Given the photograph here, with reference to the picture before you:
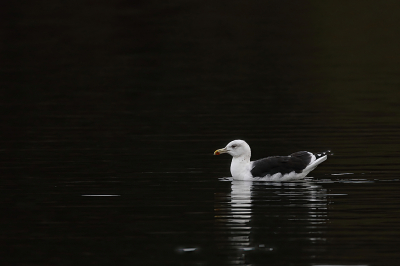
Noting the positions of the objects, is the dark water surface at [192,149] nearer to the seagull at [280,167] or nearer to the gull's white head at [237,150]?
the seagull at [280,167]

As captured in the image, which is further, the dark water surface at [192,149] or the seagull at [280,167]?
the seagull at [280,167]

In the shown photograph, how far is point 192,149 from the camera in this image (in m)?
25.2

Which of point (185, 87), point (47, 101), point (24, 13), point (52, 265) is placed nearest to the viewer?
point (52, 265)

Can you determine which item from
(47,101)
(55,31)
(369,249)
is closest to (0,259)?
(369,249)

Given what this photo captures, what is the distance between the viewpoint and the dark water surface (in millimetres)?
15438

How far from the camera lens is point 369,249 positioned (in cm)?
1470

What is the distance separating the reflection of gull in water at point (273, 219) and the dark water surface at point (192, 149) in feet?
0.14

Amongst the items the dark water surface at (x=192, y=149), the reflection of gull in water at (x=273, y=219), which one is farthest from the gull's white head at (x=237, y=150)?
the reflection of gull in water at (x=273, y=219)

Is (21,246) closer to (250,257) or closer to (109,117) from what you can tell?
(250,257)

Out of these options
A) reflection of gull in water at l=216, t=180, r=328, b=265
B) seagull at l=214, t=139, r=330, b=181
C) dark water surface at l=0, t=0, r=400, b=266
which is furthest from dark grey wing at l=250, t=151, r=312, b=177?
dark water surface at l=0, t=0, r=400, b=266

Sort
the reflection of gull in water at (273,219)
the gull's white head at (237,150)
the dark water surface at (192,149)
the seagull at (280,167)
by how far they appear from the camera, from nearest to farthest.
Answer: the reflection of gull in water at (273,219) → the dark water surface at (192,149) → the seagull at (280,167) → the gull's white head at (237,150)

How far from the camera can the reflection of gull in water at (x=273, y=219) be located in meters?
15.0

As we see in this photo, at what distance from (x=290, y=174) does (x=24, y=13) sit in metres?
64.8

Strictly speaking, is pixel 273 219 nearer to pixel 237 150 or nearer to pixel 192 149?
pixel 237 150
